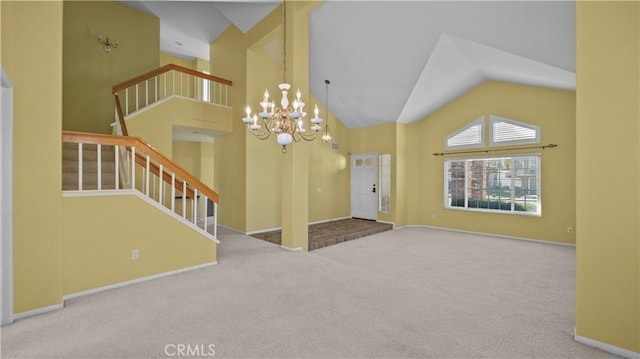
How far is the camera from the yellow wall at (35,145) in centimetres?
246

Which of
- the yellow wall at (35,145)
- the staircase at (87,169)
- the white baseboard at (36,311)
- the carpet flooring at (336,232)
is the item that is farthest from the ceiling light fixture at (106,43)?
the white baseboard at (36,311)

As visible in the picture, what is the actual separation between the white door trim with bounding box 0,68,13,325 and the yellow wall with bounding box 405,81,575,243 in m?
7.64

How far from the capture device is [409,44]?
5.28 meters

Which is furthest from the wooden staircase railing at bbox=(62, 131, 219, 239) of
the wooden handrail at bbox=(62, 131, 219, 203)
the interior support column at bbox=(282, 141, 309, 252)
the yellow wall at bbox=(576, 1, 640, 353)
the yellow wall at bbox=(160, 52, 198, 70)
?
the yellow wall at bbox=(160, 52, 198, 70)

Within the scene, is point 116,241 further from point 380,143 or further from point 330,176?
point 380,143

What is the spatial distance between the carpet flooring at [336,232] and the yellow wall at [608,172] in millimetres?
4038

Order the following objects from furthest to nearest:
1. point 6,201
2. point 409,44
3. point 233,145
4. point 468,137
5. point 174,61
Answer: point 174,61
point 468,137
point 233,145
point 409,44
point 6,201

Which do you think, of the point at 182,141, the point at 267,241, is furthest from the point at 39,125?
the point at 182,141

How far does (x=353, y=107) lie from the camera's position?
25.4ft

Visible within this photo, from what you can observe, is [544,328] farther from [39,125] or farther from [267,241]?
[39,125]

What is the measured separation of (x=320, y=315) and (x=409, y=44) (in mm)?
4975

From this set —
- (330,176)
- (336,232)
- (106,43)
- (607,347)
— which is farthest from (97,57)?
(607,347)

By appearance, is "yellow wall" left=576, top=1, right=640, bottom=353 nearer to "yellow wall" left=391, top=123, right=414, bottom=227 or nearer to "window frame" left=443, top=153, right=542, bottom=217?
"window frame" left=443, top=153, right=542, bottom=217

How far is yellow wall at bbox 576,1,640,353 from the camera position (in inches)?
76.5
